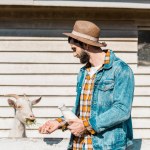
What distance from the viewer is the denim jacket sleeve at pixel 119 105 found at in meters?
2.77

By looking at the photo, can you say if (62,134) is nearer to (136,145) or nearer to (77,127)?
(136,145)

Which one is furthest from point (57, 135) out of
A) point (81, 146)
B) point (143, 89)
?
point (81, 146)

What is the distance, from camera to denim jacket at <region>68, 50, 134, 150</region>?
2775mm

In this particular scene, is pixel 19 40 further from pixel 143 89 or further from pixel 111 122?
pixel 111 122

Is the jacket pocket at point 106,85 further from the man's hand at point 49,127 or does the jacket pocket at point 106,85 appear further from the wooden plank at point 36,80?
the wooden plank at point 36,80

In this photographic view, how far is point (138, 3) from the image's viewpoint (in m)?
7.09

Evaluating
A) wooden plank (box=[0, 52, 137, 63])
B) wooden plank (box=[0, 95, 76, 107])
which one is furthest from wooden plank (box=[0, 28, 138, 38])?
wooden plank (box=[0, 95, 76, 107])

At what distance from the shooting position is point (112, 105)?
283cm

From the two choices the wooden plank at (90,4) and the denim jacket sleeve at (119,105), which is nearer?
the denim jacket sleeve at (119,105)

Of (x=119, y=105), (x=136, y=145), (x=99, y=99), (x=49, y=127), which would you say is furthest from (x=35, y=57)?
(x=119, y=105)

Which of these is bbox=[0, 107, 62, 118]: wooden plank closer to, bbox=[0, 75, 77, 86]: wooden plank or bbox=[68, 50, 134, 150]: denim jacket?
bbox=[0, 75, 77, 86]: wooden plank

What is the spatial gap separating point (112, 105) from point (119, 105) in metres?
0.06

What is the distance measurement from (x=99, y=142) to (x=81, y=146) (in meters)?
0.17

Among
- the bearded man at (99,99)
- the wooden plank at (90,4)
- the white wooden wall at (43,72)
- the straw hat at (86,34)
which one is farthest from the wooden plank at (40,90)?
the straw hat at (86,34)
